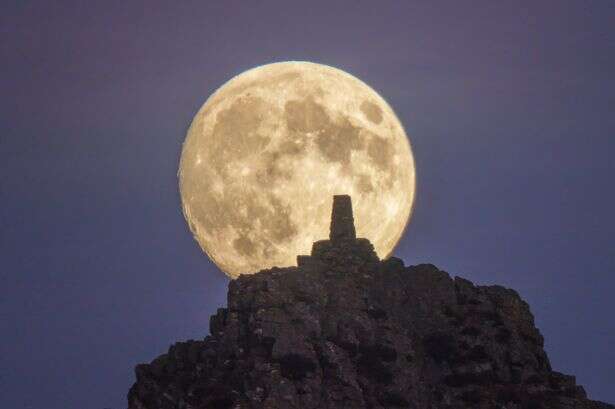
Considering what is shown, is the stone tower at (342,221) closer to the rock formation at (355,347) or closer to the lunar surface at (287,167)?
the rock formation at (355,347)

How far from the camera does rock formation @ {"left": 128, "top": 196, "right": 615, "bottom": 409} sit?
59594 millimetres

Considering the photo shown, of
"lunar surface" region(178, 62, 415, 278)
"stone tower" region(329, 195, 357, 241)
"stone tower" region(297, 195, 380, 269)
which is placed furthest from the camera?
"lunar surface" region(178, 62, 415, 278)

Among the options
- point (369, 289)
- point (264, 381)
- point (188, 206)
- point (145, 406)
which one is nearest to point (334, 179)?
point (369, 289)

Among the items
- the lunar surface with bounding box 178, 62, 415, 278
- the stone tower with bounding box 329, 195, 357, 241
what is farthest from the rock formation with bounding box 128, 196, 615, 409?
the lunar surface with bounding box 178, 62, 415, 278

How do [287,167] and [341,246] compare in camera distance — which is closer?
[341,246]

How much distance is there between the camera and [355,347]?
209ft

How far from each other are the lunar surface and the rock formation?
13.3 feet

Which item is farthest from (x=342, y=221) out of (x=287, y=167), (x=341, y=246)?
(x=287, y=167)

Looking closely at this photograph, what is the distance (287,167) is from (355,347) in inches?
770

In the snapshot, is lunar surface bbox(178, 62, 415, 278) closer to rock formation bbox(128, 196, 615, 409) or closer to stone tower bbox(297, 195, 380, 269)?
stone tower bbox(297, 195, 380, 269)

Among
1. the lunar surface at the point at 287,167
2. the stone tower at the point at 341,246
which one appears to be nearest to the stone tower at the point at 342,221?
the stone tower at the point at 341,246

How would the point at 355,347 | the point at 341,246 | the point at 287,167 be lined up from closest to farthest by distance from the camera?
the point at 355,347 < the point at 341,246 < the point at 287,167

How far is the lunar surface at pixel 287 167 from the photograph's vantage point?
7262 centimetres

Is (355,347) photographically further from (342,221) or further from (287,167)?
(287,167)
